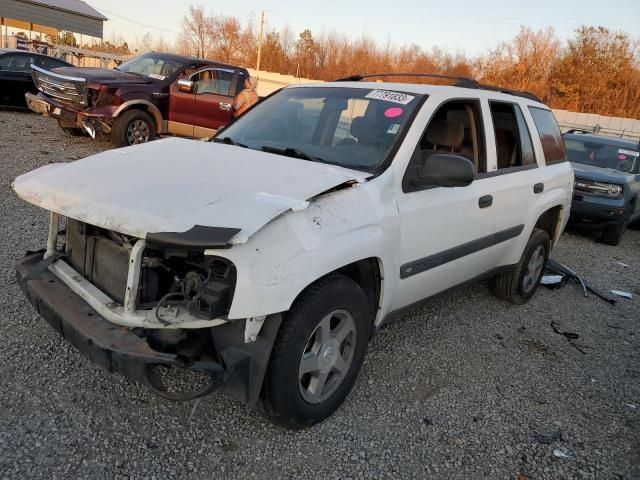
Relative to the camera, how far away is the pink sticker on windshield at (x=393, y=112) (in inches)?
135

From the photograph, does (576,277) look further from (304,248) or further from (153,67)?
(153,67)

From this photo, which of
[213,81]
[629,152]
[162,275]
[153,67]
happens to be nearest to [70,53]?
[153,67]

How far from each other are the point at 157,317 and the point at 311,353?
779mm

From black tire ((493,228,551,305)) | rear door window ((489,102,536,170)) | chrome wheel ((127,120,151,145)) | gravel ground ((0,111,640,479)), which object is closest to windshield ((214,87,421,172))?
rear door window ((489,102,536,170))

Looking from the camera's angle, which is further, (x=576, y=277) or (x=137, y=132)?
(x=137, y=132)

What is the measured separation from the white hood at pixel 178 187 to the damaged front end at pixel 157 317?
16 centimetres

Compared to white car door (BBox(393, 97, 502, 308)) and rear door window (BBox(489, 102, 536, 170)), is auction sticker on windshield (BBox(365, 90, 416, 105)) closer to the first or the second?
white car door (BBox(393, 97, 502, 308))

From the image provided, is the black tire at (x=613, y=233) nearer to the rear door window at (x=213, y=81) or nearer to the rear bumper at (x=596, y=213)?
the rear bumper at (x=596, y=213)

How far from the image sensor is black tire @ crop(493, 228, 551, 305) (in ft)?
16.0

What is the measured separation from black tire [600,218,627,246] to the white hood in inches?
274

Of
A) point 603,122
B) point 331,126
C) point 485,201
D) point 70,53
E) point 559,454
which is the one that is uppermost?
point 603,122

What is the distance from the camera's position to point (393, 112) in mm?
3449

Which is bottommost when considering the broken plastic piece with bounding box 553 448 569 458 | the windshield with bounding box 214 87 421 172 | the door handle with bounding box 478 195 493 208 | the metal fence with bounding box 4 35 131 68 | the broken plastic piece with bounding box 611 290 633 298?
the broken plastic piece with bounding box 553 448 569 458

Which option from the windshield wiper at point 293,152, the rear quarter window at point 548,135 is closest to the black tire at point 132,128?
the windshield wiper at point 293,152
